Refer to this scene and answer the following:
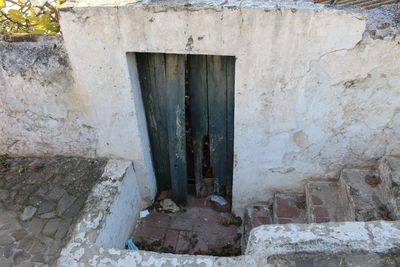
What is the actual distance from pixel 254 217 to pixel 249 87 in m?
1.28

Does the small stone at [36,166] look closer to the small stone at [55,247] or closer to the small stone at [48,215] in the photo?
the small stone at [48,215]

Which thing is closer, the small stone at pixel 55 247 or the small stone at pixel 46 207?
the small stone at pixel 55 247

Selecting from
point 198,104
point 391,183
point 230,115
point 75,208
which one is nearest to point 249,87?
point 230,115

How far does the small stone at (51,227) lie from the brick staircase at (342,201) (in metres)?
1.59

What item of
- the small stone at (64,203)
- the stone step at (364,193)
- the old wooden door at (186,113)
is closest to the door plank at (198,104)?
the old wooden door at (186,113)

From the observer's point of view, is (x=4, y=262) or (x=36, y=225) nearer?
(x=4, y=262)

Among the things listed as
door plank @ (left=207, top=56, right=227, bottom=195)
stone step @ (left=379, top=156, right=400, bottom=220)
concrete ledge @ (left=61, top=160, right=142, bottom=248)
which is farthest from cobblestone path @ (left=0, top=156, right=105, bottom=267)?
stone step @ (left=379, top=156, right=400, bottom=220)

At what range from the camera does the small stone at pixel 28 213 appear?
9.46 feet

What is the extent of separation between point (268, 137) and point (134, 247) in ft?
5.01

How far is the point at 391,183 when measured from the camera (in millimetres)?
2740

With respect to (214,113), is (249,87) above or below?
above

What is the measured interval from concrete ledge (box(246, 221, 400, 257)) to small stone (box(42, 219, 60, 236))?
1508 mm

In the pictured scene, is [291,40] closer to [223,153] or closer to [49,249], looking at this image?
[223,153]

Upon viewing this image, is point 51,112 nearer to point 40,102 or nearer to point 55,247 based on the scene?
point 40,102
